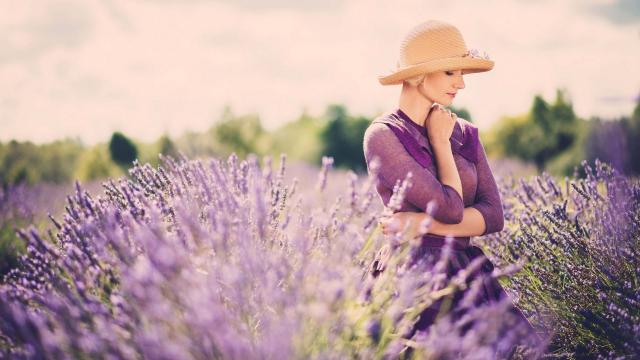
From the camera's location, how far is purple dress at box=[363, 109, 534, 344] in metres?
1.93

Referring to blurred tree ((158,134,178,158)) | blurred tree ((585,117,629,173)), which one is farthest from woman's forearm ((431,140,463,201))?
blurred tree ((158,134,178,158))

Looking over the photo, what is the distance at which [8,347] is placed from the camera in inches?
66.9

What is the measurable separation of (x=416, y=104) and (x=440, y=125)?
153 millimetres

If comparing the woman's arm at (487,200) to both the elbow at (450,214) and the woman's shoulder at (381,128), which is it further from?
the woman's shoulder at (381,128)

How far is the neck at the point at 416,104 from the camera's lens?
217cm

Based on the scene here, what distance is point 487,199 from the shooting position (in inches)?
85.1

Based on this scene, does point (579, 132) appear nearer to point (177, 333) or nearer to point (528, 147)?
point (528, 147)

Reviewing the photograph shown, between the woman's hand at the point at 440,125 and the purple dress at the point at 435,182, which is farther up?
the woman's hand at the point at 440,125

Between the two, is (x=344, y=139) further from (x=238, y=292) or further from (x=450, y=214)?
(x=238, y=292)

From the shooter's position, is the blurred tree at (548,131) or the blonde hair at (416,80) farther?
the blurred tree at (548,131)

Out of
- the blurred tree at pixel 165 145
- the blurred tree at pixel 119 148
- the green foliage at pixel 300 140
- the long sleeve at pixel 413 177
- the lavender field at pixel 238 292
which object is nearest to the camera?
the lavender field at pixel 238 292

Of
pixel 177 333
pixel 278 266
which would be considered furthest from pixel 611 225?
pixel 177 333

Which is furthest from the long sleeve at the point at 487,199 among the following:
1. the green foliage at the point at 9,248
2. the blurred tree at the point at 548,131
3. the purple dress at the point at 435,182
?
the blurred tree at the point at 548,131

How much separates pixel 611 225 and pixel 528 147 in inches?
699
